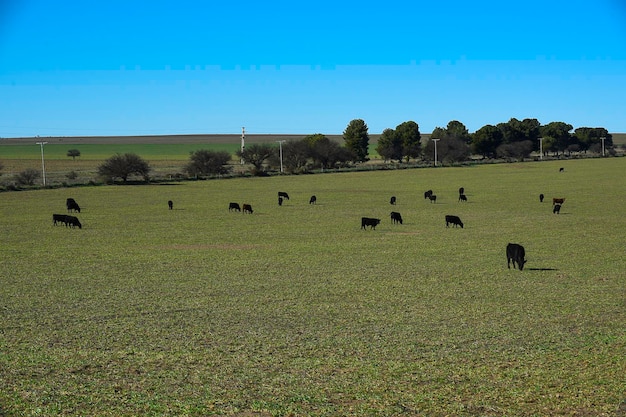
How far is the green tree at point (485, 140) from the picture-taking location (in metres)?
166

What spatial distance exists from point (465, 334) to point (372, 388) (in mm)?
3844

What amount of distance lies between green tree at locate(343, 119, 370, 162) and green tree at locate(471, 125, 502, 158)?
31915 mm

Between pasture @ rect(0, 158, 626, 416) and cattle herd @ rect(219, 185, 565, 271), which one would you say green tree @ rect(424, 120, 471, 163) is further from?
pasture @ rect(0, 158, 626, 416)

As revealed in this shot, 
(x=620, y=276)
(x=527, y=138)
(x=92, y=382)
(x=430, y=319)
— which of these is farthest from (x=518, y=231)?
(x=527, y=138)

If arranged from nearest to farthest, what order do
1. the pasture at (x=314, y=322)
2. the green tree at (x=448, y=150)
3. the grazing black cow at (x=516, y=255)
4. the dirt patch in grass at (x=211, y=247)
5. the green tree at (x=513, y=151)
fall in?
1. the pasture at (x=314, y=322)
2. the grazing black cow at (x=516, y=255)
3. the dirt patch in grass at (x=211, y=247)
4. the green tree at (x=448, y=150)
5. the green tree at (x=513, y=151)

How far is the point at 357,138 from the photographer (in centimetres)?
14825

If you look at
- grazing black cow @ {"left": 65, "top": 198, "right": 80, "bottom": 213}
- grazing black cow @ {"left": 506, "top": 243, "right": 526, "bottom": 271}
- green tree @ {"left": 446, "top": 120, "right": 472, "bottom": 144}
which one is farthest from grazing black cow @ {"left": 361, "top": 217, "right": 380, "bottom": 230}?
green tree @ {"left": 446, "top": 120, "right": 472, "bottom": 144}

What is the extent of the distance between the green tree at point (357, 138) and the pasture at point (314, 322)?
11462 centimetres

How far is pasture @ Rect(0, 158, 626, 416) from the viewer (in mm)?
10523

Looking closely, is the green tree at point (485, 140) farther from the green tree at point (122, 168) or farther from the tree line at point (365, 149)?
the green tree at point (122, 168)

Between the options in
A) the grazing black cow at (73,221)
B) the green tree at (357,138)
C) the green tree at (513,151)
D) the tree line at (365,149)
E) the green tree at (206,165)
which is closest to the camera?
the grazing black cow at (73,221)

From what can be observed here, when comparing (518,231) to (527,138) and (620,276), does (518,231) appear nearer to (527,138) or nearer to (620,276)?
(620,276)

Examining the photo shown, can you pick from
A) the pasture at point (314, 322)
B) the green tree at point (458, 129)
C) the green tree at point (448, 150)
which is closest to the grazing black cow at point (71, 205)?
the pasture at point (314, 322)

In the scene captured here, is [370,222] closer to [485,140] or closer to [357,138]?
[357,138]
